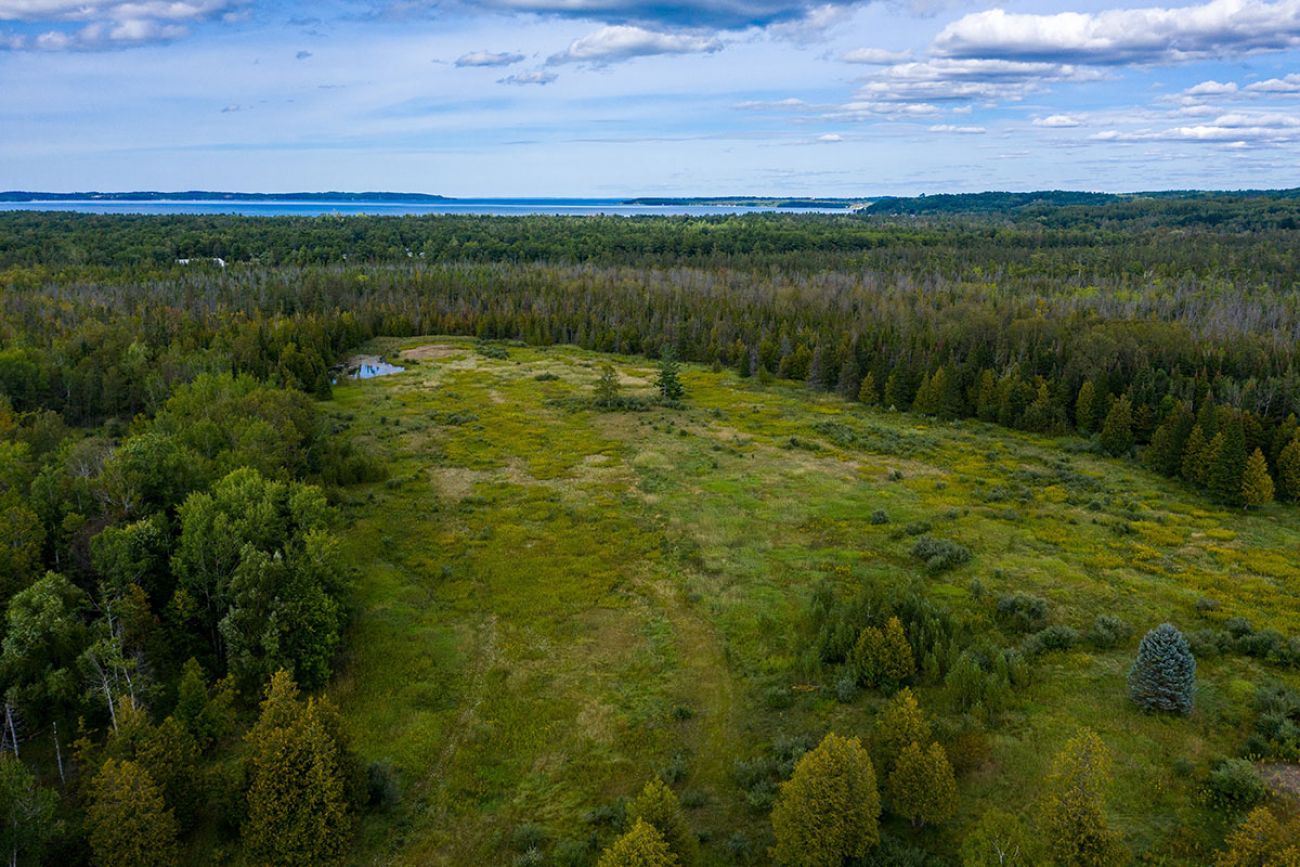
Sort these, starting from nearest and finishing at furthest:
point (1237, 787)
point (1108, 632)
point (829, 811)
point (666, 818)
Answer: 1. point (666, 818)
2. point (829, 811)
3. point (1237, 787)
4. point (1108, 632)

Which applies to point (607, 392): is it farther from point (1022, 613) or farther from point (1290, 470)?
point (1290, 470)

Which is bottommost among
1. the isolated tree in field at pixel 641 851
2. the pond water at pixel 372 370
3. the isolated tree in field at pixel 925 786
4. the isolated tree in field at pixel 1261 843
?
the pond water at pixel 372 370

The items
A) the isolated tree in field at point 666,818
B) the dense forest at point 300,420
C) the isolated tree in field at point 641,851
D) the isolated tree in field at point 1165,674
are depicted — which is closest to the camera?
the isolated tree in field at point 641,851

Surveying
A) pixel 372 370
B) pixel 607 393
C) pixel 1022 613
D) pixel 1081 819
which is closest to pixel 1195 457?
pixel 1022 613

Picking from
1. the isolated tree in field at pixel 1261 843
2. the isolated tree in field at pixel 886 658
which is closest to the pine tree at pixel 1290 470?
the isolated tree in field at pixel 886 658

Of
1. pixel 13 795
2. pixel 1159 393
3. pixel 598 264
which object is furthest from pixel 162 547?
pixel 598 264

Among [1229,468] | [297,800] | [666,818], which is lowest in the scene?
[1229,468]

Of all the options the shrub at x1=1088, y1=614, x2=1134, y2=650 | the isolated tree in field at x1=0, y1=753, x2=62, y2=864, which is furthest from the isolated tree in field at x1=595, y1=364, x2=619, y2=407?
the isolated tree in field at x1=0, y1=753, x2=62, y2=864

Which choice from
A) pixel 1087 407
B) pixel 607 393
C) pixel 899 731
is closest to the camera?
pixel 899 731

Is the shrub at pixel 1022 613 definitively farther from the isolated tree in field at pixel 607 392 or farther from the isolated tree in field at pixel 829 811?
the isolated tree in field at pixel 607 392
